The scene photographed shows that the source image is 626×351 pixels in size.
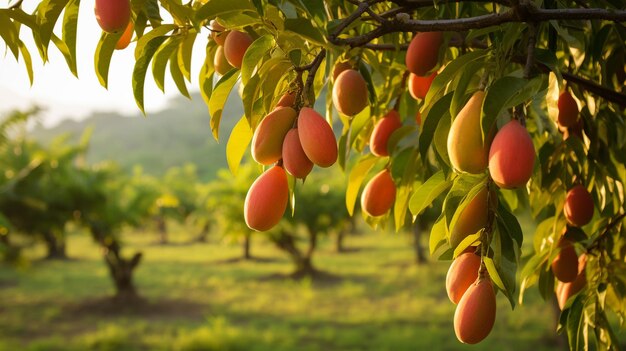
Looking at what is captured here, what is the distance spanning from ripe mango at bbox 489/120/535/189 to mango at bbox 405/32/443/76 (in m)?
0.27

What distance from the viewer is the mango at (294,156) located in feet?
1.71

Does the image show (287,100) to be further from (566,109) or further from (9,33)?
(566,109)

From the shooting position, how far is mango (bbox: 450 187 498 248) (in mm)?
532

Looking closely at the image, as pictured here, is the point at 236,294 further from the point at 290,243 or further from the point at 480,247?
the point at 480,247

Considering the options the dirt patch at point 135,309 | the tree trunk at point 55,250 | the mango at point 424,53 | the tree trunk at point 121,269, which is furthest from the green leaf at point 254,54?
the tree trunk at point 55,250

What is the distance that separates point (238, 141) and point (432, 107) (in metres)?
0.20

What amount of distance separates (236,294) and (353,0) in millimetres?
6663

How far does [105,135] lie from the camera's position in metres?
44.4

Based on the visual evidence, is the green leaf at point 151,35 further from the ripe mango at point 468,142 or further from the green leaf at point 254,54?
the ripe mango at point 468,142

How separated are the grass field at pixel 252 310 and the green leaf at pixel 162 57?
410cm

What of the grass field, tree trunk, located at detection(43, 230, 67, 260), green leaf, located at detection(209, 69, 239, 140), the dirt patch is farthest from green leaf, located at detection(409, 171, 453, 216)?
tree trunk, located at detection(43, 230, 67, 260)

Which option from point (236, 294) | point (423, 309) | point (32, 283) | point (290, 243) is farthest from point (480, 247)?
point (32, 283)

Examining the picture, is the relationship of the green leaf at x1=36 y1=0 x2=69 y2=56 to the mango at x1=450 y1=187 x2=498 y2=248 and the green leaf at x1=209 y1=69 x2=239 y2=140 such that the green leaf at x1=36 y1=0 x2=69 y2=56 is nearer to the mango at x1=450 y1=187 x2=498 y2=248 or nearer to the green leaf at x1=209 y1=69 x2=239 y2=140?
the green leaf at x1=209 y1=69 x2=239 y2=140

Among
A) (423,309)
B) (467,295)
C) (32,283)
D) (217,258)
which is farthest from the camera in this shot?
(217,258)
